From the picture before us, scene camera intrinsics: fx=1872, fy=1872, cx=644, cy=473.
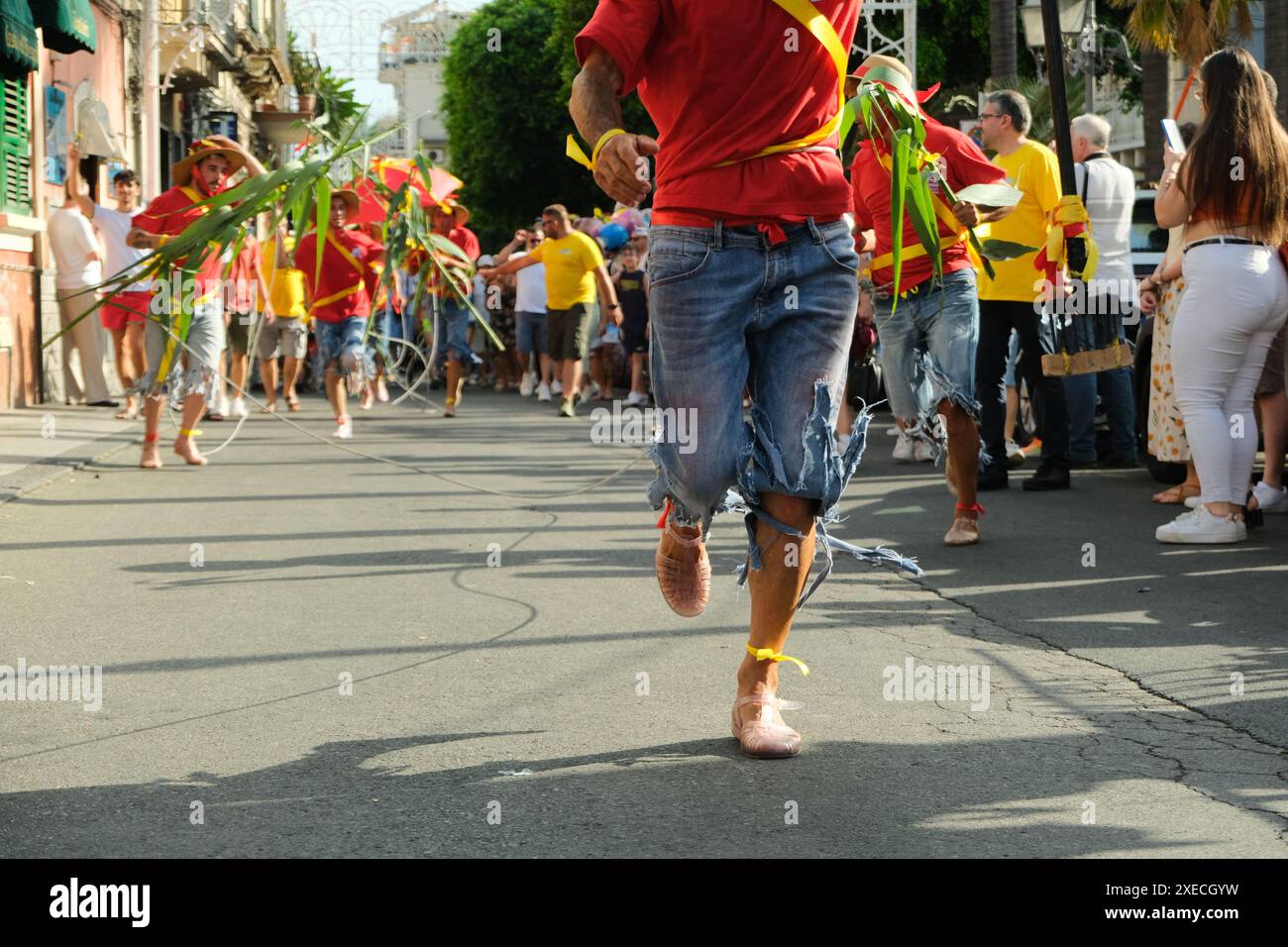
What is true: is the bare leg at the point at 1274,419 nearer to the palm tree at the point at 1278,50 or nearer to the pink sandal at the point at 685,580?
the pink sandal at the point at 685,580

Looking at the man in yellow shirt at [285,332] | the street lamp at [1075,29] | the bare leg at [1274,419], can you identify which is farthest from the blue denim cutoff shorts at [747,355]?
the street lamp at [1075,29]

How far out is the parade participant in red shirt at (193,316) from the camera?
983 cm

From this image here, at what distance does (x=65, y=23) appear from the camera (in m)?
12.6

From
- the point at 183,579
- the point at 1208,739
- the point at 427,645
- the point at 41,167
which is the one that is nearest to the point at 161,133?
the point at 41,167

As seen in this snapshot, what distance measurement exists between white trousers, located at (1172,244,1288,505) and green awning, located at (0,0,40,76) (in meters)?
7.52

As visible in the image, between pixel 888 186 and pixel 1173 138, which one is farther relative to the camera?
pixel 1173 138

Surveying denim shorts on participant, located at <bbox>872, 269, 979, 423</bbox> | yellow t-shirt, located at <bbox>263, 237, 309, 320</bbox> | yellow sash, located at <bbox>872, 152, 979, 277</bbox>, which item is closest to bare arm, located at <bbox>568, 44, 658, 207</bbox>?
yellow sash, located at <bbox>872, 152, 979, 277</bbox>

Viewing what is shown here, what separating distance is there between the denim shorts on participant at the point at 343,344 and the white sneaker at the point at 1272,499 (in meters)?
7.16

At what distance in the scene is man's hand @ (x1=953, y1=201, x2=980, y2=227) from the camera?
6.07 metres

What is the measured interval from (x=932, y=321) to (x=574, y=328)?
10.5 meters

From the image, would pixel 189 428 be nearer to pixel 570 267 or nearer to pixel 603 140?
pixel 570 267

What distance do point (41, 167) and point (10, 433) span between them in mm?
5359

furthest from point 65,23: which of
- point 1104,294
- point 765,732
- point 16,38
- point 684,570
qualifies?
point 765,732
